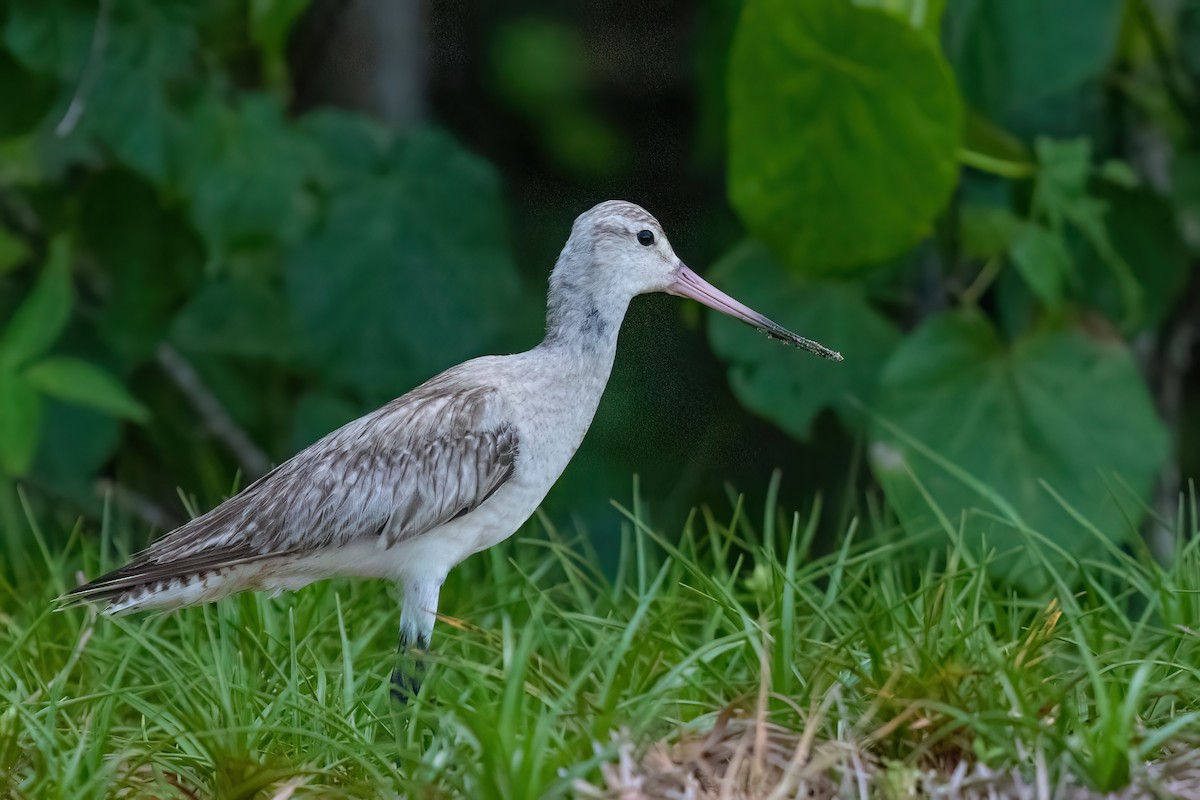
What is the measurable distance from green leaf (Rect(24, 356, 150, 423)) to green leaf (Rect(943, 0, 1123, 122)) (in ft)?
6.77

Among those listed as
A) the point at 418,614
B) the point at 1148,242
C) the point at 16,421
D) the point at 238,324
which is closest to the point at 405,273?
the point at 238,324

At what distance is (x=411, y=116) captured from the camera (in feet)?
13.1

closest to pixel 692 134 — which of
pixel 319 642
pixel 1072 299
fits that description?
pixel 1072 299

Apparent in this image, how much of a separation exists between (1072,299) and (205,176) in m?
2.04

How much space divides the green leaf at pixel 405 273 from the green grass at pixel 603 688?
0.78 m

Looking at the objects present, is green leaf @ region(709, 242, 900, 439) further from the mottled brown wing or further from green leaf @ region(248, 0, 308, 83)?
green leaf @ region(248, 0, 308, 83)

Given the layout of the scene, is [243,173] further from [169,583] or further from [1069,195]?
[1069,195]

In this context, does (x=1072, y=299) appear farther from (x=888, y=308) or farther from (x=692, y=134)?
(x=692, y=134)

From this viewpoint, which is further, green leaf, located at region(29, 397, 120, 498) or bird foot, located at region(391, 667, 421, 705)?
green leaf, located at region(29, 397, 120, 498)

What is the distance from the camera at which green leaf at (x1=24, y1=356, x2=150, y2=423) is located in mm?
3248

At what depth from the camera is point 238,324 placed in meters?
3.79

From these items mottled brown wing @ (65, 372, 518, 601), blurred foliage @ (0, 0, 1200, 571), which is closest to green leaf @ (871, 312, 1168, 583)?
blurred foliage @ (0, 0, 1200, 571)

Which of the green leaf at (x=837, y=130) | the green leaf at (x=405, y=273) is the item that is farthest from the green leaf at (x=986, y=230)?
the green leaf at (x=405, y=273)

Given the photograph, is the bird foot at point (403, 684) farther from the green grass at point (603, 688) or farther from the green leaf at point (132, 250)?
the green leaf at point (132, 250)
